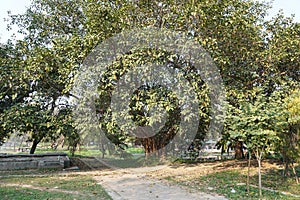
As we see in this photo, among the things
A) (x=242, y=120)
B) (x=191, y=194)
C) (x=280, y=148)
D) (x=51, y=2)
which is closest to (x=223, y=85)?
(x=280, y=148)

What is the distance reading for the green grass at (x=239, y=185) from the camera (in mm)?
5598

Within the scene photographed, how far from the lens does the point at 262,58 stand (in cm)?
987

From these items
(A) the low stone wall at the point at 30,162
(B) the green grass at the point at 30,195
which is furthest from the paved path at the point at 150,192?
(A) the low stone wall at the point at 30,162

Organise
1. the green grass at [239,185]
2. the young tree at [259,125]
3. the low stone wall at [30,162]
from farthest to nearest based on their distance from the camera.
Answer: the low stone wall at [30,162]
the green grass at [239,185]
the young tree at [259,125]

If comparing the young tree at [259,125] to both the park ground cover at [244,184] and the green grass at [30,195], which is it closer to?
the park ground cover at [244,184]

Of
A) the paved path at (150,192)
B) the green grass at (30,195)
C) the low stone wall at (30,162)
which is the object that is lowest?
the paved path at (150,192)

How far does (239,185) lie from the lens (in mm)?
6695

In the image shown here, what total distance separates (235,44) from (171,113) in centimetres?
357

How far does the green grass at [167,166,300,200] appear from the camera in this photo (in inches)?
220

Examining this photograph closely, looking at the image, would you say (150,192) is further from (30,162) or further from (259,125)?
(30,162)

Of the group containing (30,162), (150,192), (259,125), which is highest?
(259,125)

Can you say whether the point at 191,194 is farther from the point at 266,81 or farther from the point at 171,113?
the point at 266,81

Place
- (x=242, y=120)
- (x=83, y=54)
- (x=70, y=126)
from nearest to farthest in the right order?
(x=242, y=120), (x=83, y=54), (x=70, y=126)

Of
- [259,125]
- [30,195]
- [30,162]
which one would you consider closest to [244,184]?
[259,125]
